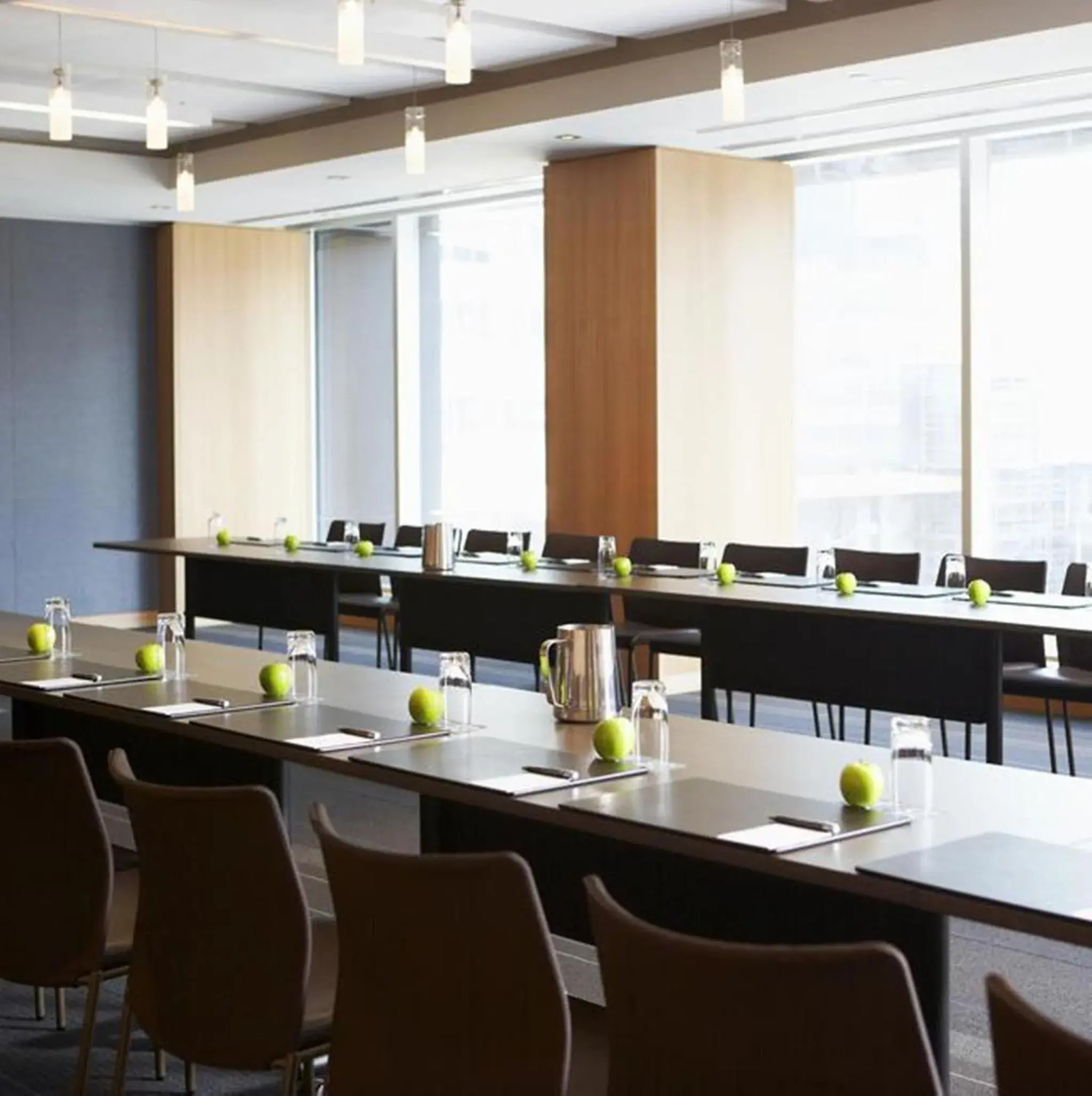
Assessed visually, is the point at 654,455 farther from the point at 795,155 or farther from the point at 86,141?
the point at 86,141

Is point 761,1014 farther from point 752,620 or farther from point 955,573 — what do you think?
point 955,573

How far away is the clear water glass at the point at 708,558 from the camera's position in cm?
776

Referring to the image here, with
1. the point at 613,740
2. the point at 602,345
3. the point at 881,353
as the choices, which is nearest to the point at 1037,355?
the point at 881,353


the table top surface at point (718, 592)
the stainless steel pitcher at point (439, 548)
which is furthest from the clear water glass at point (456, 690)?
the stainless steel pitcher at point (439, 548)

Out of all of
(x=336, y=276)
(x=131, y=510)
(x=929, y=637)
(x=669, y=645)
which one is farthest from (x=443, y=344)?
(x=929, y=637)

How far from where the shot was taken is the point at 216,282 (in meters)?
13.3

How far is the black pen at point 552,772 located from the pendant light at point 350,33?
10.2 ft

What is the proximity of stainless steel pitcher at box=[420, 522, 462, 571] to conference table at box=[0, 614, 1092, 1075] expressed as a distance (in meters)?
3.44

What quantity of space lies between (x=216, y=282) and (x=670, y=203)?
4.82 metres

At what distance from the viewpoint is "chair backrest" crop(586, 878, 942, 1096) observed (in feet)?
6.34

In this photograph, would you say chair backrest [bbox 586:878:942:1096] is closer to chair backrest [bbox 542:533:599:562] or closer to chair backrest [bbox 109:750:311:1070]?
chair backrest [bbox 109:750:311:1070]

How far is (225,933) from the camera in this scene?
2928 mm

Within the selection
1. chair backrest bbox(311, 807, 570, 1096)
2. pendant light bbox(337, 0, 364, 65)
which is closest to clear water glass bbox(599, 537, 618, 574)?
pendant light bbox(337, 0, 364, 65)

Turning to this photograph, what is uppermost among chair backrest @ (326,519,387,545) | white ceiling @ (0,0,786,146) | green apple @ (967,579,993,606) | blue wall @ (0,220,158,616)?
white ceiling @ (0,0,786,146)
